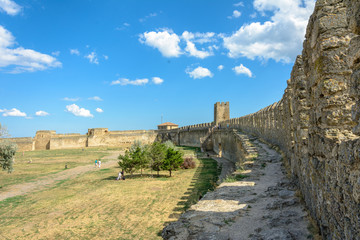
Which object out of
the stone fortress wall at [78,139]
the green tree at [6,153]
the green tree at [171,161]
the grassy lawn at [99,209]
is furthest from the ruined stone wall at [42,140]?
the green tree at [171,161]

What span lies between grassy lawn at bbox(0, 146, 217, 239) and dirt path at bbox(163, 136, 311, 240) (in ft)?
10.0

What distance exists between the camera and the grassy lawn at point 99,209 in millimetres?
7469

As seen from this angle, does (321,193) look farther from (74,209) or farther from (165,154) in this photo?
(165,154)

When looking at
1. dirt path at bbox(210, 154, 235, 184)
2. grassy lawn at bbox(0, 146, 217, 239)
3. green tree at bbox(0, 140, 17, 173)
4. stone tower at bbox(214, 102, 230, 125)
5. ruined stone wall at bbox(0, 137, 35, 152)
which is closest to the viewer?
grassy lawn at bbox(0, 146, 217, 239)

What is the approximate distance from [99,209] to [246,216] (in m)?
7.16

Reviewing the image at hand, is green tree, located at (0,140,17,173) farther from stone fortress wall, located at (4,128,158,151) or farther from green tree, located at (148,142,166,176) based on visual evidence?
stone fortress wall, located at (4,128,158,151)

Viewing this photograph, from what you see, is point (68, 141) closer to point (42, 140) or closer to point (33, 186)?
point (42, 140)

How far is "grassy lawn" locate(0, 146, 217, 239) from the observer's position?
294 inches

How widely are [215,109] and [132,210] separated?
32074 millimetres

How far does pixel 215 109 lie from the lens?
4003 centimetres

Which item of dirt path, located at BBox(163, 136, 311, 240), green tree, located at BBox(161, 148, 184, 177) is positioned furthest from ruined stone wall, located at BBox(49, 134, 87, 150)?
dirt path, located at BBox(163, 136, 311, 240)

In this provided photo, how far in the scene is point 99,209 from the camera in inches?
373

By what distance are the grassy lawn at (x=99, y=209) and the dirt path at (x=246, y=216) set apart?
3049 millimetres

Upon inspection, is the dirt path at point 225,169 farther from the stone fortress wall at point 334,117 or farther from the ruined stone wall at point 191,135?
the ruined stone wall at point 191,135
